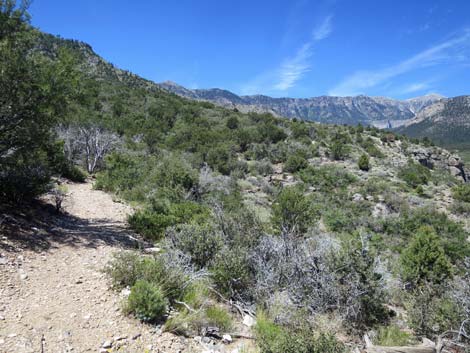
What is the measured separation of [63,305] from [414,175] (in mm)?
28348

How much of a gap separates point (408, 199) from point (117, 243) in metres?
21.1

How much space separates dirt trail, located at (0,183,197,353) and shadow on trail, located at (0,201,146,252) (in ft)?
0.14

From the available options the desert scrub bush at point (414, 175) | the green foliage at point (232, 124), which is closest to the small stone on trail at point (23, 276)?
the desert scrub bush at point (414, 175)

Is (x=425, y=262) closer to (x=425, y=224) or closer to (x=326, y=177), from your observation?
(x=425, y=224)

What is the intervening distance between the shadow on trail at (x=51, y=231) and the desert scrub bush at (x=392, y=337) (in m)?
4.46

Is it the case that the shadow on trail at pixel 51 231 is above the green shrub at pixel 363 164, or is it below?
below

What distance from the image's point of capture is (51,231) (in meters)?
6.11

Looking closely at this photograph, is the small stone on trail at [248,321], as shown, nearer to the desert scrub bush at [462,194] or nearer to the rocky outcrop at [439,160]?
the desert scrub bush at [462,194]

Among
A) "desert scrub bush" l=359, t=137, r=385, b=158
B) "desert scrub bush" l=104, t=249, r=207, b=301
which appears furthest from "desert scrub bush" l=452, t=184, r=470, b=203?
"desert scrub bush" l=104, t=249, r=207, b=301

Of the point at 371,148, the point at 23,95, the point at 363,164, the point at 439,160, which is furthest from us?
the point at 439,160

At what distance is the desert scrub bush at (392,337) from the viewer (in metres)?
4.08

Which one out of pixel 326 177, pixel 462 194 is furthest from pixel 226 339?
pixel 462 194

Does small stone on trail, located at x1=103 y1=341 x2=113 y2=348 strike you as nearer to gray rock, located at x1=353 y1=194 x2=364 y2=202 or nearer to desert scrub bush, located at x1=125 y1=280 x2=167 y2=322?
desert scrub bush, located at x1=125 y1=280 x2=167 y2=322

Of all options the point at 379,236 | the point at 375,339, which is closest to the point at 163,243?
the point at 375,339
